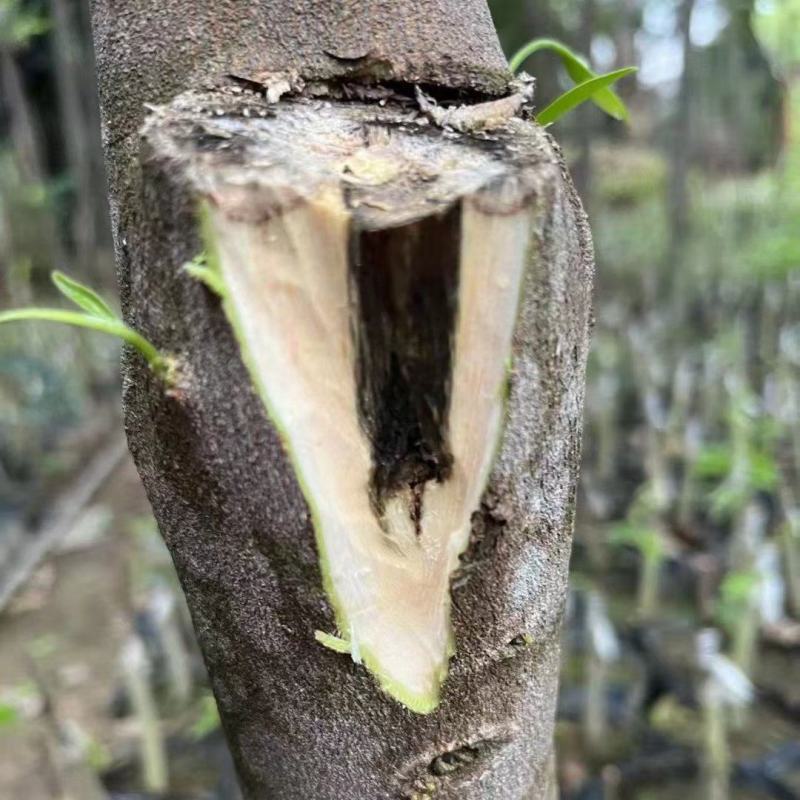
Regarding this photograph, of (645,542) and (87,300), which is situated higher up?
(87,300)

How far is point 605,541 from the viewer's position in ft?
5.70

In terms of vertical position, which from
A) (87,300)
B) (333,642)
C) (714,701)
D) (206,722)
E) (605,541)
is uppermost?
(87,300)

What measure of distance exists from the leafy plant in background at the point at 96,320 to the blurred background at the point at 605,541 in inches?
32.7

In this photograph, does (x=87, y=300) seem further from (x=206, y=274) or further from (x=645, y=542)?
(x=645, y=542)

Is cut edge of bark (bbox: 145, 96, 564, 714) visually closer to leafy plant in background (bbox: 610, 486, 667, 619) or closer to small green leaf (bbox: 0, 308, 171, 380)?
small green leaf (bbox: 0, 308, 171, 380)

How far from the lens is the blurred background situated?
3.96 feet

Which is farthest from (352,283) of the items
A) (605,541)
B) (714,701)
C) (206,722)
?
(605,541)

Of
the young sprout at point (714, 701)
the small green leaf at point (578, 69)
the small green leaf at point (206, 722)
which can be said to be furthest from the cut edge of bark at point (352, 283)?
the small green leaf at point (206, 722)

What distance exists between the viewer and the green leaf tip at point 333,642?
11.4 inches

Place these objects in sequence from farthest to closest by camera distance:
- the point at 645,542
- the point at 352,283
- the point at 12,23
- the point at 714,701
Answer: the point at 12,23 → the point at 645,542 → the point at 714,701 → the point at 352,283

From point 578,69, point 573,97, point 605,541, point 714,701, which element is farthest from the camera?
point 605,541

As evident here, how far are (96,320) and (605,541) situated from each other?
1615mm

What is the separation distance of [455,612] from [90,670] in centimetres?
175

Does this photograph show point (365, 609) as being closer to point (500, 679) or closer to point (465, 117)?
point (500, 679)
